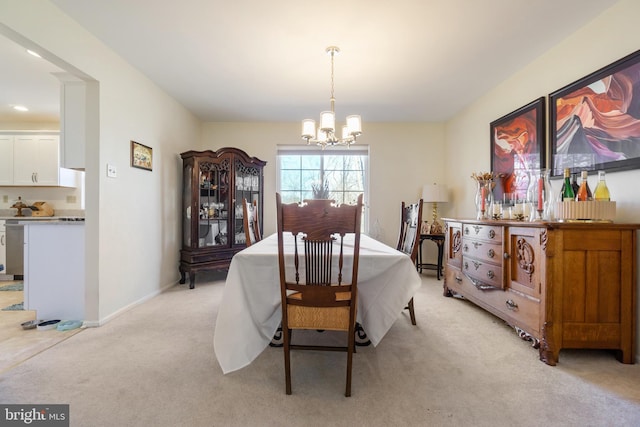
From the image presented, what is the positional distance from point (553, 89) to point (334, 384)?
3.02 meters

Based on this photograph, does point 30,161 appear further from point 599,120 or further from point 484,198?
point 599,120

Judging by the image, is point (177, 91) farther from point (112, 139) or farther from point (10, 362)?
point (10, 362)

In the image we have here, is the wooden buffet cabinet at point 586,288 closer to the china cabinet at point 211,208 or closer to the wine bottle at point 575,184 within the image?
the wine bottle at point 575,184

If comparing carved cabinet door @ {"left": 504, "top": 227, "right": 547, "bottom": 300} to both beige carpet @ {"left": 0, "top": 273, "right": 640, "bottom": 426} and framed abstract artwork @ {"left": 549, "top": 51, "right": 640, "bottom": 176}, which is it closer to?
beige carpet @ {"left": 0, "top": 273, "right": 640, "bottom": 426}

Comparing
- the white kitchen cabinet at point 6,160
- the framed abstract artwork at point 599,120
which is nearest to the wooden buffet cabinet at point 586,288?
the framed abstract artwork at point 599,120

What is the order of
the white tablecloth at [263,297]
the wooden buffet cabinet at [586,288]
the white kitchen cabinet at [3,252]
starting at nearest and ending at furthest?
1. the white tablecloth at [263,297]
2. the wooden buffet cabinet at [586,288]
3. the white kitchen cabinet at [3,252]

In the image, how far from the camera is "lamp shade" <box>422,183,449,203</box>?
4199 mm

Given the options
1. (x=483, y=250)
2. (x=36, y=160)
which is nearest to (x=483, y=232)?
(x=483, y=250)

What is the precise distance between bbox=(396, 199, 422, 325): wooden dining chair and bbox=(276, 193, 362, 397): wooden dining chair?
761 millimetres

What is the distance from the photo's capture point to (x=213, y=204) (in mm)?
3812

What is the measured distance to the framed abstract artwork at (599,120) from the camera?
1.81 m

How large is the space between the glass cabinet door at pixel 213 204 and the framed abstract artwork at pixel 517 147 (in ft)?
11.2

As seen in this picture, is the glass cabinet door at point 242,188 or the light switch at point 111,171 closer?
the light switch at point 111,171
